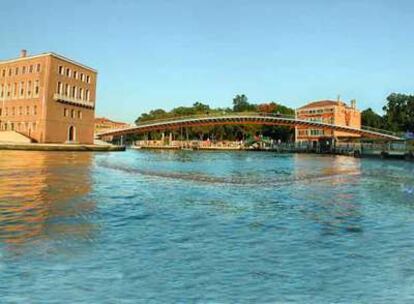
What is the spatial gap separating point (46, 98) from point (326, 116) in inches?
2915

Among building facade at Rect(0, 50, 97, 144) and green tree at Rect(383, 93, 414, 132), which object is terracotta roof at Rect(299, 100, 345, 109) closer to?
green tree at Rect(383, 93, 414, 132)

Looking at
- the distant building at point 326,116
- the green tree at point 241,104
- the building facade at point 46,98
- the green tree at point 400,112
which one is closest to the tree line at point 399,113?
the green tree at point 400,112

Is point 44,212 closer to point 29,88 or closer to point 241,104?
point 29,88

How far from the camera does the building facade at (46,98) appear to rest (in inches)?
2518

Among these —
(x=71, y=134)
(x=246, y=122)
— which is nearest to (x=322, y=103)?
(x=246, y=122)

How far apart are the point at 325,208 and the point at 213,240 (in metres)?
5.70

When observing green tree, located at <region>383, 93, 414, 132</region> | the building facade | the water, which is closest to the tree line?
green tree, located at <region>383, 93, 414, 132</region>

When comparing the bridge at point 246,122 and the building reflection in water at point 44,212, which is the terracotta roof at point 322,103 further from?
the building reflection in water at point 44,212

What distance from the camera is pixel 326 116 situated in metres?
116

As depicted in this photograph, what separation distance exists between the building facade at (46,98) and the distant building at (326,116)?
60.6 meters

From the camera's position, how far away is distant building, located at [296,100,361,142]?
4429 inches

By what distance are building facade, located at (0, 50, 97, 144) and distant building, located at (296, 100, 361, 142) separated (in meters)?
60.6

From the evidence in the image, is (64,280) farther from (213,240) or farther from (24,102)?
(24,102)

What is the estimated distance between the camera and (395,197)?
53.2 feet
